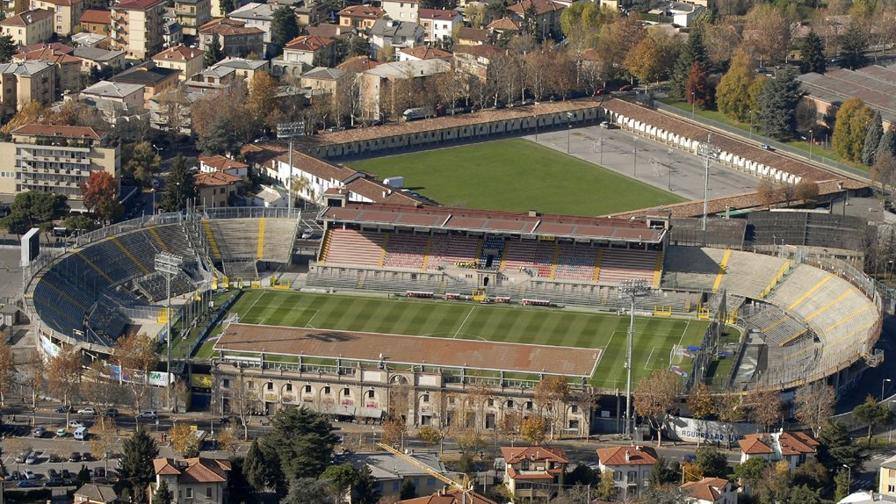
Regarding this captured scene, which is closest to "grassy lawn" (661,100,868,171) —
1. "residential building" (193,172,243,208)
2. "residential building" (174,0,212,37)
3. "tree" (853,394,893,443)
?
"residential building" (193,172,243,208)

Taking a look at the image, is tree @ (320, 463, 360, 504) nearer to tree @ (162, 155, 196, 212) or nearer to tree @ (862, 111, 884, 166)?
tree @ (162, 155, 196, 212)

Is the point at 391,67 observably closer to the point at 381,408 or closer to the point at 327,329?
the point at 327,329

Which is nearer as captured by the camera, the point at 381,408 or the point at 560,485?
the point at 560,485

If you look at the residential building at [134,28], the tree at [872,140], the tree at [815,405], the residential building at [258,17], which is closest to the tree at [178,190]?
the residential building at [134,28]

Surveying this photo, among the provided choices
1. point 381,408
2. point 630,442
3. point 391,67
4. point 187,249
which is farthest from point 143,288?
point 391,67

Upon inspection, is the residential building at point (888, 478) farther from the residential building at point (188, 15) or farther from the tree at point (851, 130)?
the residential building at point (188, 15)

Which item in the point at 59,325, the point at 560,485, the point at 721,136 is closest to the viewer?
the point at 560,485

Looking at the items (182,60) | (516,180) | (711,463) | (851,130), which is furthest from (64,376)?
(851,130)
